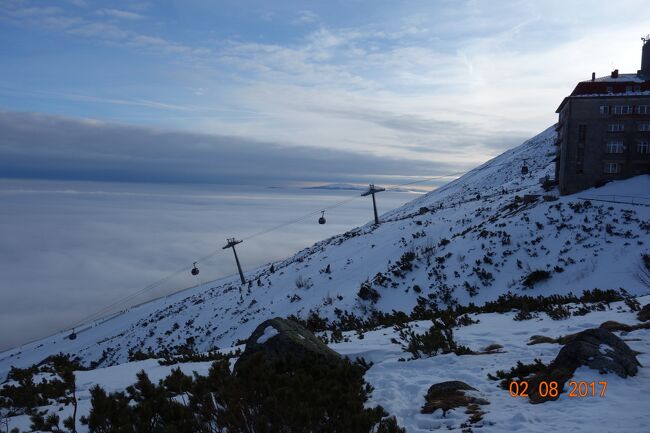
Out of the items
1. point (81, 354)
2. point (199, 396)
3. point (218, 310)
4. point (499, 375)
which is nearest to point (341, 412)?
point (199, 396)

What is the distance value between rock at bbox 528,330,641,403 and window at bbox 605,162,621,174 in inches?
1536

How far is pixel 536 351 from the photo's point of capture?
28.7 ft

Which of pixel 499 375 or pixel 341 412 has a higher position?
pixel 341 412

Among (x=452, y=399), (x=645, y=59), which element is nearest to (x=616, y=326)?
(x=452, y=399)

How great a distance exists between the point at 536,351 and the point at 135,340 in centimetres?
3403

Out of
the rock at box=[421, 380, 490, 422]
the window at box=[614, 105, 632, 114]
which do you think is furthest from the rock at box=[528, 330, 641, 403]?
the window at box=[614, 105, 632, 114]

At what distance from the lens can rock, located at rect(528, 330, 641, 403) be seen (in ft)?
20.9

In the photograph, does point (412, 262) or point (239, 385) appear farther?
point (412, 262)

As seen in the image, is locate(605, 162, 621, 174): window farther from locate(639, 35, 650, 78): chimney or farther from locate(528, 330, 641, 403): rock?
locate(528, 330, 641, 403): rock

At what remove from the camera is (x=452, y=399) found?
20.7 ft

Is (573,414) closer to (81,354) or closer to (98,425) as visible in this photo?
(98,425)

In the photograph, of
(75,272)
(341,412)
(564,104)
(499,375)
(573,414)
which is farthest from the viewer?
(75,272)

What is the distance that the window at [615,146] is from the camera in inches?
1518

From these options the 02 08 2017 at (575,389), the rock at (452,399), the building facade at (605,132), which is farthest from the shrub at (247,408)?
the building facade at (605,132)
